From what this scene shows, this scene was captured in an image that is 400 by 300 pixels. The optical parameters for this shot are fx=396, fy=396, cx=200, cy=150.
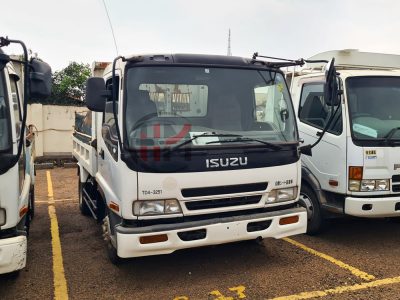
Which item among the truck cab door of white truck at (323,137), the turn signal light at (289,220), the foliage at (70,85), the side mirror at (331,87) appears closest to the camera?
the turn signal light at (289,220)

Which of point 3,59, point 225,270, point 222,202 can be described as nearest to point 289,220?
point 222,202

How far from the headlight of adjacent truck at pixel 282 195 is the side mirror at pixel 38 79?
7.83ft

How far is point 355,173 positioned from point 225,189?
6.15ft

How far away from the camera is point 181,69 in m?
3.98

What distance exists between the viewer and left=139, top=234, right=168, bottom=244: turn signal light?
3570 millimetres

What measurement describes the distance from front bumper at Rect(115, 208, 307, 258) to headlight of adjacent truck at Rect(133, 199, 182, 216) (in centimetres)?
13

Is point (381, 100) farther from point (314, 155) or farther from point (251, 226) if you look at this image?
point (251, 226)

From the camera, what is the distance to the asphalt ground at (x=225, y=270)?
152 inches

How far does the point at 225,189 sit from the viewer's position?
385cm

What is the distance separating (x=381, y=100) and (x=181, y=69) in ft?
9.18

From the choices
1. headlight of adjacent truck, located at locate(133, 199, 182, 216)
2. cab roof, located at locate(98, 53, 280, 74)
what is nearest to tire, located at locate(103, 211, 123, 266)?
headlight of adjacent truck, located at locate(133, 199, 182, 216)

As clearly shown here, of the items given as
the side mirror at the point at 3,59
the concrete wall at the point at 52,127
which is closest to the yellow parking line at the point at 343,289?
the side mirror at the point at 3,59

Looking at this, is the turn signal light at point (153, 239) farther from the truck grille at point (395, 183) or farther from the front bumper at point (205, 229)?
the truck grille at point (395, 183)

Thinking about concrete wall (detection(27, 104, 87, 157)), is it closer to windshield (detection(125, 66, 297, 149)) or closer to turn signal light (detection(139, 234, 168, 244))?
windshield (detection(125, 66, 297, 149))
